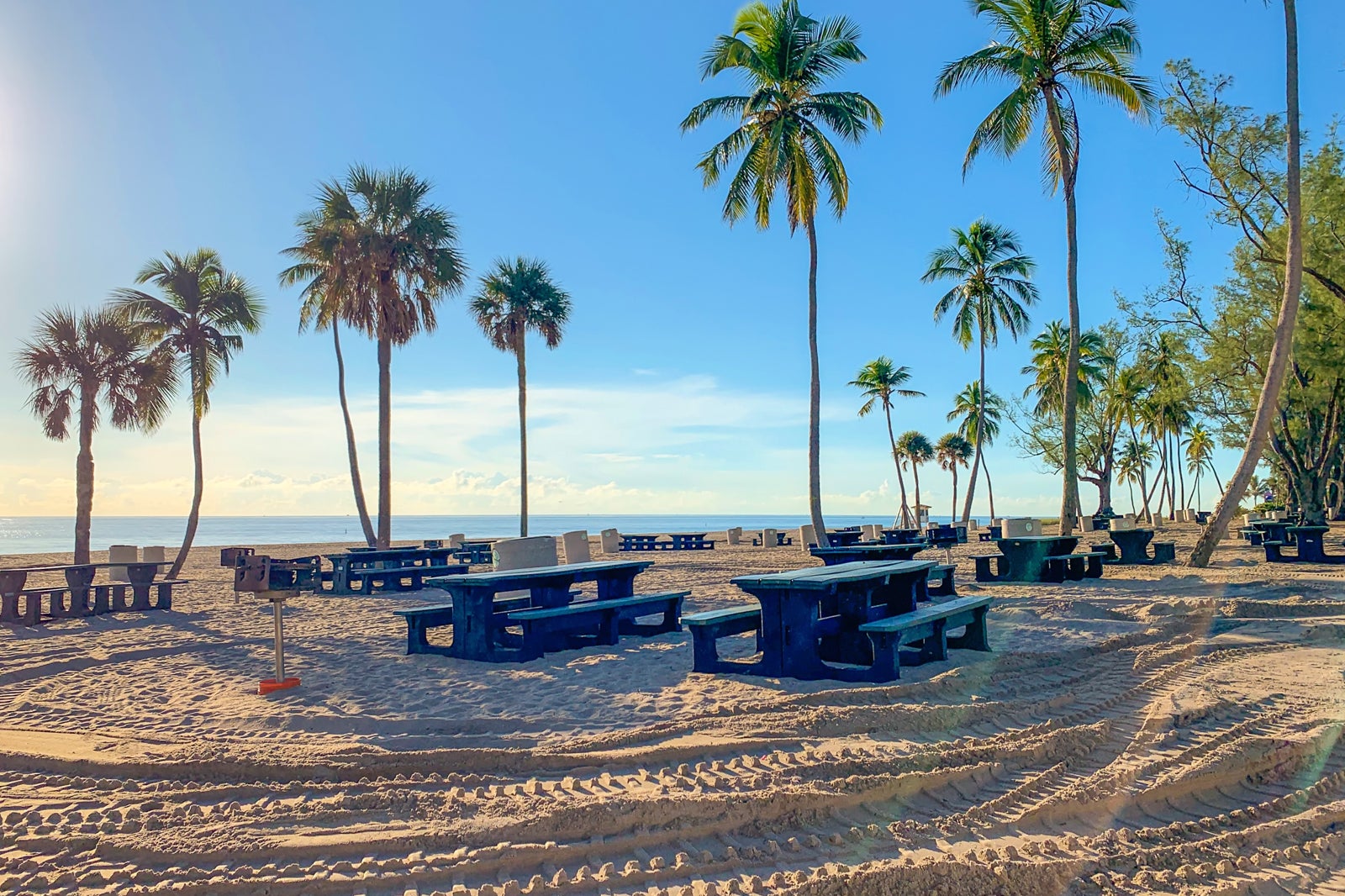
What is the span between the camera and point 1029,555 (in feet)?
42.8

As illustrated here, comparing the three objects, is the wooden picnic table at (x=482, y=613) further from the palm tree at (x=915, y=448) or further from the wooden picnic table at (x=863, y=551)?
the palm tree at (x=915, y=448)

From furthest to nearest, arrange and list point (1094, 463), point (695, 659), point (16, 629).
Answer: point (1094, 463) < point (16, 629) < point (695, 659)

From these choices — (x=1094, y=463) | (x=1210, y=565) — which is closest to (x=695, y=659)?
(x=1210, y=565)

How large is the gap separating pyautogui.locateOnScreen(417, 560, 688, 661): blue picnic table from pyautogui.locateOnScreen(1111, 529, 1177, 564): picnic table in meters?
11.0

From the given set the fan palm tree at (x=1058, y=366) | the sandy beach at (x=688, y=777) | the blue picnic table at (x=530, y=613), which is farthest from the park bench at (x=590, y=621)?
the fan palm tree at (x=1058, y=366)

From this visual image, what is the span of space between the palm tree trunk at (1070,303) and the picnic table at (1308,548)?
3.38m

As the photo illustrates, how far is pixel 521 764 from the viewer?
163 inches

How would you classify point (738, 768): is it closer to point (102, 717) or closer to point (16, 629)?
point (102, 717)

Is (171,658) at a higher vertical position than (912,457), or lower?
lower

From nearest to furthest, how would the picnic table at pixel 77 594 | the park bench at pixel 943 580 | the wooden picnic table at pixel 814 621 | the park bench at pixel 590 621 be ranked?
the wooden picnic table at pixel 814 621 → the park bench at pixel 590 621 → the park bench at pixel 943 580 → the picnic table at pixel 77 594

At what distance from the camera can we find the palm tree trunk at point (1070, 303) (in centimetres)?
1652

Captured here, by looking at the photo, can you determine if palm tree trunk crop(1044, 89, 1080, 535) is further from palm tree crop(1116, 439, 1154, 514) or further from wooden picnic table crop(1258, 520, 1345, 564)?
palm tree crop(1116, 439, 1154, 514)

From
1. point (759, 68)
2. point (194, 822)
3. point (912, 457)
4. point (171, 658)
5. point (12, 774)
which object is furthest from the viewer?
point (912, 457)

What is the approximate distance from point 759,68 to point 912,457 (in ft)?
134
